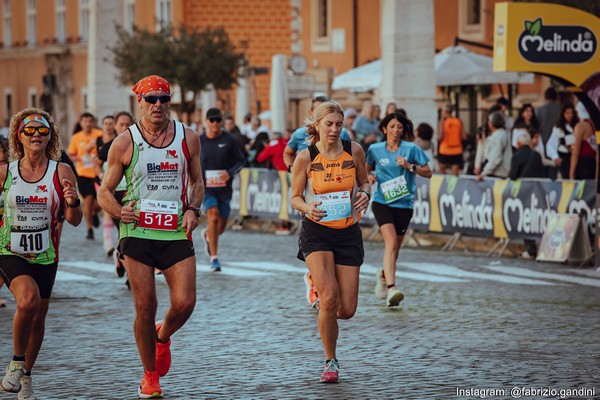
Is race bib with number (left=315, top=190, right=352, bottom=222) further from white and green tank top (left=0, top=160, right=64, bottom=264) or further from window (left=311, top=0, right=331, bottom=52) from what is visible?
window (left=311, top=0, right=331, bottom=52)

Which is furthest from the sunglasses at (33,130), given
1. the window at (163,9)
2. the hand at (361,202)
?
the window at (163,9)

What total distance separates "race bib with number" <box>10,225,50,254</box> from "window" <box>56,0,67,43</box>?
56.0m

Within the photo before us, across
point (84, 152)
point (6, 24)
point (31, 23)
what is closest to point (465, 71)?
point (84, 152)

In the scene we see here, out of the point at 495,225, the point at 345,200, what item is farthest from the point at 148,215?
the point at 495,225

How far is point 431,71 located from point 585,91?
8.54 meters

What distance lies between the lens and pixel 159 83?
32.6 feet

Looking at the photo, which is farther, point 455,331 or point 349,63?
point 349,63

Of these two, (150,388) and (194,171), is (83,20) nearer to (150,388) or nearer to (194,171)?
(194,171)

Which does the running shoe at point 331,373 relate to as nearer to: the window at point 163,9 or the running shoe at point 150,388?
the running shoe at point 150,388

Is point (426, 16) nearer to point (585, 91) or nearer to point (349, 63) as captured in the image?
point (585, 91)

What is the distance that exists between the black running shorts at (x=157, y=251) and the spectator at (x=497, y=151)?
1252 cm

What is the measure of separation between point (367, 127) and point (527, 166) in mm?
5476

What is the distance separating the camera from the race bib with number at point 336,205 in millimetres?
10938

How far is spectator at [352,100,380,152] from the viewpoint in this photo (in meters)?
25.6
